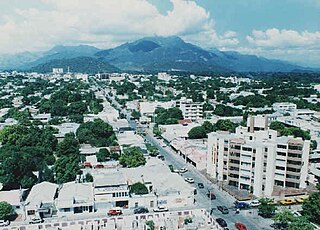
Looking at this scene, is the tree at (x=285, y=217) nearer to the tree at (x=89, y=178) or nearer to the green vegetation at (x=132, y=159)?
the green vegetation at (x=132, y=159)

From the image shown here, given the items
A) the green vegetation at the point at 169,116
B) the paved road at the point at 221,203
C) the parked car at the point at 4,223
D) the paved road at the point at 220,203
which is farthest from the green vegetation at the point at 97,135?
the parked car at the point at 4,223

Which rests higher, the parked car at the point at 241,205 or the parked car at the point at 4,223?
the parked car at the point at 241,205

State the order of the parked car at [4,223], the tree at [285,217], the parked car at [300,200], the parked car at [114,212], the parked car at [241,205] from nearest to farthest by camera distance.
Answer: the tree at [285,217], the parked car at [4,223], the parked car at [114,212], the parked car at [241,205], the parked car at [300,200]

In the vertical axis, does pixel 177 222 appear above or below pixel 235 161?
below

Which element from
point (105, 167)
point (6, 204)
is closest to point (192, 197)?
point (105, 167)

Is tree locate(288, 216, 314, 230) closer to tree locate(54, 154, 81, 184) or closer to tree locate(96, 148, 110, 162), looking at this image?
tree locate(54, 154, 81, 184)

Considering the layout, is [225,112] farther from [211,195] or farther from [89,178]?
[89,178]

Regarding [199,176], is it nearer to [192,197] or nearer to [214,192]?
[214,192]

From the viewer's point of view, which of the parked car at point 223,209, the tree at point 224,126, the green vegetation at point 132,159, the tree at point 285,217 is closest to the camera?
the tree at point 285,217
